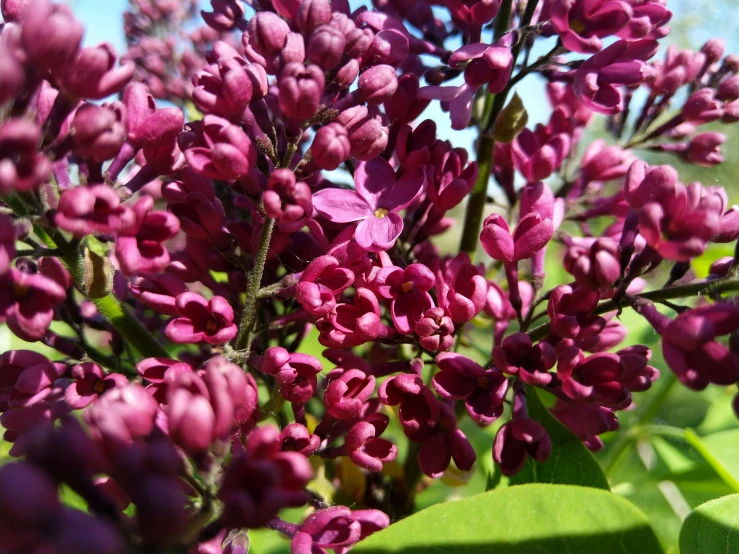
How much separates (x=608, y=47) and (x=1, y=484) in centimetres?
123

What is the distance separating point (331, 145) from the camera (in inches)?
42.6

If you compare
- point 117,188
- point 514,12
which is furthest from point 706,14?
point 117,188

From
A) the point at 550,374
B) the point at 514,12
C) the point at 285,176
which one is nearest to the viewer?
the point at 285,176

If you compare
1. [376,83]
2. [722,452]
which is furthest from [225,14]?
[722,452]

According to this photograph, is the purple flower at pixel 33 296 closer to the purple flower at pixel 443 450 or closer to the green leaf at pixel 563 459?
the purple flower at pixel 443 450

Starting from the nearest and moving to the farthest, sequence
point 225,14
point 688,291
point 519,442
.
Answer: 1. point 688,291
2. point 519,442
3. point 225,14

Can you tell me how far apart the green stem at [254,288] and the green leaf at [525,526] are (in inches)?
19.1

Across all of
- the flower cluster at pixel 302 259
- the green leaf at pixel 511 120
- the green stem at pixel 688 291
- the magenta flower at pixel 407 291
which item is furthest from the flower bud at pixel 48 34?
the green stem at pixel 688 291

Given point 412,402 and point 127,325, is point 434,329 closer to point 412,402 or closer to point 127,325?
point 412,402

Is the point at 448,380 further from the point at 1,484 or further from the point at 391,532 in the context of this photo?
the point at 1,484

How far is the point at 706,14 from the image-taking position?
5543mm

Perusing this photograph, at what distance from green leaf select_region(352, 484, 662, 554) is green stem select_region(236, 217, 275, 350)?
0.49 m

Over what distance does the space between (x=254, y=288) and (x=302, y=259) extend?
145mm

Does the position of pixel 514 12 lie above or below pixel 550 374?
above
